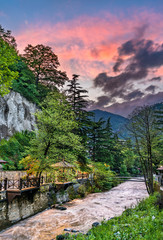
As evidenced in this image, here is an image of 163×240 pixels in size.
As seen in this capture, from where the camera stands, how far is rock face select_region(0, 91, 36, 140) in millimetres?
26875

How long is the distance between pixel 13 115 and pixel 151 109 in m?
23.0

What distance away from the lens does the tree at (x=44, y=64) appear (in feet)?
129

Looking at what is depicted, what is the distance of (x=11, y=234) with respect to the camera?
33.6ft

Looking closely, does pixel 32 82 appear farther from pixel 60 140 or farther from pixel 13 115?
pixel 60 140

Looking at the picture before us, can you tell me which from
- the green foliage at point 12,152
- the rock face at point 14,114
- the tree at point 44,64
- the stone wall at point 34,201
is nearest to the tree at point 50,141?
the stone wall at point 34,201

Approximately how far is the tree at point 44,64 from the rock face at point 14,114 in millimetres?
9337

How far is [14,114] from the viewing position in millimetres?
29375

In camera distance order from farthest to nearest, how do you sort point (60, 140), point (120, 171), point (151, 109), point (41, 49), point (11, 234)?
point (120, 171) → point (41, 49) → point (151, 109) → point (60, 140) → point (11, 234)

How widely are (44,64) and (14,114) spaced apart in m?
17.1

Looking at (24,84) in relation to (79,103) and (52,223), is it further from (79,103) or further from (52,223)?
(52,223)

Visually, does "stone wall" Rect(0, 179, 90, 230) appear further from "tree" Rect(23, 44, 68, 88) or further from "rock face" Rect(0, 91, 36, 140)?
"tree" Rect(23, 44, 68, 88)

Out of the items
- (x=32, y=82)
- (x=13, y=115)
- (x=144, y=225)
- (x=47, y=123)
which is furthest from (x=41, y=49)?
(x=144, y=225)

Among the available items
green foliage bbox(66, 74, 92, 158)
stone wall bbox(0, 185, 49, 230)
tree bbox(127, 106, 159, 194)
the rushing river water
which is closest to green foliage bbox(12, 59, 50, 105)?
green foliage bbox(66, 74, 92, 158)

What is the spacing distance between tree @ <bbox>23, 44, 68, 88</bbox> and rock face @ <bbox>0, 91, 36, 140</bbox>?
9.34 metres
